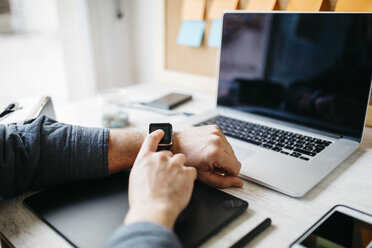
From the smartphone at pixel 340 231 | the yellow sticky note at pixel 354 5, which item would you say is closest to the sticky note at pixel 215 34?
the yellow sticky note at pixel 354 5

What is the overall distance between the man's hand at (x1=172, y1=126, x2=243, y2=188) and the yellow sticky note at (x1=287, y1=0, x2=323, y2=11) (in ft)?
1.59

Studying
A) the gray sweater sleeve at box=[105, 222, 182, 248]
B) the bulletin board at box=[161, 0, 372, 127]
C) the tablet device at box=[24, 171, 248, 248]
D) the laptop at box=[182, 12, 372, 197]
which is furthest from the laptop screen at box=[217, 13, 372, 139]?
the gray sweater sleeve at box=[105, 222, 182, 248]

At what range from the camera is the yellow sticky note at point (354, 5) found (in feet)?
2.46

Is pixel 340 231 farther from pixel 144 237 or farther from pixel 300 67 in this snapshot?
pixel 300 67

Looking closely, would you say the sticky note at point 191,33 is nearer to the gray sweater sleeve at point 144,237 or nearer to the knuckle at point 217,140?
the knuckle at point 217,140

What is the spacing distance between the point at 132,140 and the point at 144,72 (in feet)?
3.68

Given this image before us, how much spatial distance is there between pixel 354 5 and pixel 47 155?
77cm

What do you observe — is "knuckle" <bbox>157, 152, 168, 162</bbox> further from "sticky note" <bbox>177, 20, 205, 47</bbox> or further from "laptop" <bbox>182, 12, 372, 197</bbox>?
"sticky note" <bbox>177, 20, 205, 47</bbox>

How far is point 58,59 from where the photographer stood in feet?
4.96

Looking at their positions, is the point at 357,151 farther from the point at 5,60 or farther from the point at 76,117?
the point at 5,60

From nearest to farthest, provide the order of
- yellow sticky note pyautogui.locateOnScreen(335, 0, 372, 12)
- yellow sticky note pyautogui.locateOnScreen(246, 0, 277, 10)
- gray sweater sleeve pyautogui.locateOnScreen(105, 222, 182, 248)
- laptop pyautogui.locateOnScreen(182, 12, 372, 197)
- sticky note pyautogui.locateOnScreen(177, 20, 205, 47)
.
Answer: gray sweater sleeve pyautogui.locateOnScreen(105, 222, 182, 248) < laptop pyautogui.locateOnScreen(182, 12, 372, 197) < yellow sticky note pyautogui.locateOnScreen(335, 0, 372, 12) < yellow sticky note pyautogui.locateOnScreen(246, 0, 277, 10) < sticky note pyautogui.locateOnScreen(177, 20, 205, 47)

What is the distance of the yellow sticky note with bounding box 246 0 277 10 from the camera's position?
0.90m

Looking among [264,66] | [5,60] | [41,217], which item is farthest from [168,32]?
[41,217]

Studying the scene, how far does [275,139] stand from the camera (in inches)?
27.5
